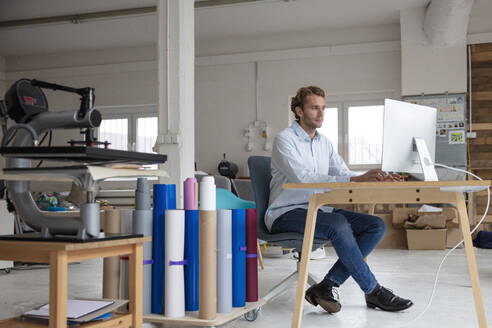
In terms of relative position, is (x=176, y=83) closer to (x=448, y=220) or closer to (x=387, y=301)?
(x=387, y=301)

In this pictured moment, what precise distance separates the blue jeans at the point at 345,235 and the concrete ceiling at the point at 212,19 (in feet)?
14.5

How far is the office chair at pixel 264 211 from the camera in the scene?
2.53 meters

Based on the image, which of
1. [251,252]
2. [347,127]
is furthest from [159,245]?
[347,127]

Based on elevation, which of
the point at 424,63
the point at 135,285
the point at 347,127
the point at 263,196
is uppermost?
the point at 424,63

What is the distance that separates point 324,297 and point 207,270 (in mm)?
730

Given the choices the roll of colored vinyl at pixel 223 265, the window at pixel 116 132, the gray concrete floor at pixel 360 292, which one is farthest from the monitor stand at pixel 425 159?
the window at pixel 116 132

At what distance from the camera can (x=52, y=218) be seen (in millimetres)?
1544

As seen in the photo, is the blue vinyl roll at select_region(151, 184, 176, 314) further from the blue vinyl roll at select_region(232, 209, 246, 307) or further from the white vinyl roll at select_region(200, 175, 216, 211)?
the blue vinyl roll at select_region(232, 209, 246, 307)

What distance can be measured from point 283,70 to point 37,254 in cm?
627

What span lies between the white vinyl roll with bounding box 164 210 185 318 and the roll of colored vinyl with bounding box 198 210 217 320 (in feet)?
0.31

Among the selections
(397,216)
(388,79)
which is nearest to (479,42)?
(388,79)

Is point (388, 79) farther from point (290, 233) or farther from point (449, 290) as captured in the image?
point (290, 233)

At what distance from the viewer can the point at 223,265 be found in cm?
221

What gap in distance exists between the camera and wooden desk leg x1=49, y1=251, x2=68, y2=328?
1.34 metres
